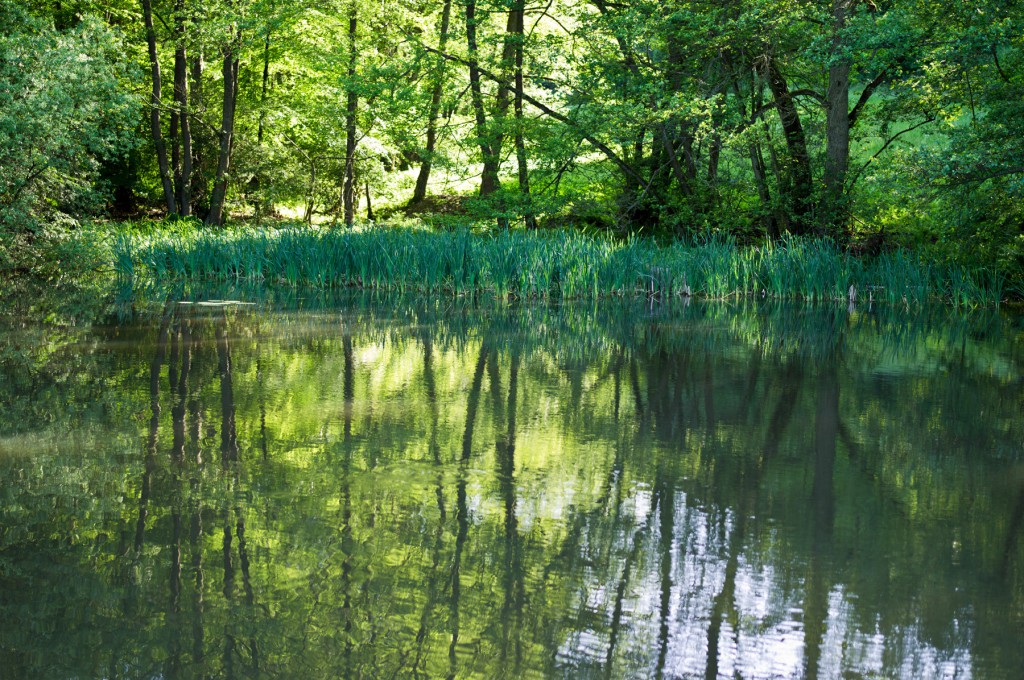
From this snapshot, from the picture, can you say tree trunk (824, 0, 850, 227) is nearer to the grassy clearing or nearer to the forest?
the forest

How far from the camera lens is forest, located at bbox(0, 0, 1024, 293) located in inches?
431

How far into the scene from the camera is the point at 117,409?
15.7 feet

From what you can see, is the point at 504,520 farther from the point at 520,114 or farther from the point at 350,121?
the point at 350,121

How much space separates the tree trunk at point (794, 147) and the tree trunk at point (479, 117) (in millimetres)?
4737

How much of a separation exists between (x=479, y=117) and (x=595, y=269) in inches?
233

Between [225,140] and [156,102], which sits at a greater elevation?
[156,102]

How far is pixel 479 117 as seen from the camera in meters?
16.8

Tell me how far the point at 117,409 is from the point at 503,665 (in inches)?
128

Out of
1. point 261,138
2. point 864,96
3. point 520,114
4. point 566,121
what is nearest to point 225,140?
point 261,138

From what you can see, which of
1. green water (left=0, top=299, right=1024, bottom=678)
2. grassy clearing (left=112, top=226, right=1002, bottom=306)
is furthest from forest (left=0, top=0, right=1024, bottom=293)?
green water (left=0, top=299, right=1024, bottom=678)

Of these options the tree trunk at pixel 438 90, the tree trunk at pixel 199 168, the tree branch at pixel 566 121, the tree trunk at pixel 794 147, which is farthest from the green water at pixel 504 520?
the tree trunk at pixel 199 168

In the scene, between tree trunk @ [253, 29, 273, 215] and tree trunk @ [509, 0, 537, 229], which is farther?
tree trunk @ [253, 29, 273, 215]

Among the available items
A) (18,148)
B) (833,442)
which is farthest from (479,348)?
(18,148)

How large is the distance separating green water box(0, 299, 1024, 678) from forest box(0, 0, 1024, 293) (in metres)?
5.60
